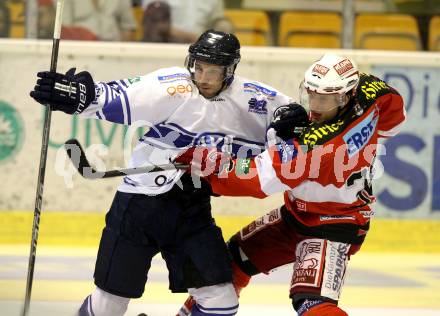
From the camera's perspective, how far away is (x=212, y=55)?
14.0 ft

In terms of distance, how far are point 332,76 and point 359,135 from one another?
0.24m

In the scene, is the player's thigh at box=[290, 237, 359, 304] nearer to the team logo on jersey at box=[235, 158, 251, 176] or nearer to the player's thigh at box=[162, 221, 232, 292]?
the player's thigh at box=[162, 221, 232, 292]

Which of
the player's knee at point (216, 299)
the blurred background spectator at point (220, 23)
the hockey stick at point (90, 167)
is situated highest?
the blurred background spectator at point (220, 23)

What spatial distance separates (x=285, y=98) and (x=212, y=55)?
16.1 inches

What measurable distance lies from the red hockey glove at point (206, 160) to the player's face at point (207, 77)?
226mm

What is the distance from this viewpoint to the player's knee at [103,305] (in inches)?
174

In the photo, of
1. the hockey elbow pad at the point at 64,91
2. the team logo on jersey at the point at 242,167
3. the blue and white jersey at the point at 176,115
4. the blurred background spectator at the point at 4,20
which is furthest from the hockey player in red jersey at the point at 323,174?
the blurred background spectator at the point at 4,20

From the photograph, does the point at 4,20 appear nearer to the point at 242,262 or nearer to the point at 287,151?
the point at 242,262

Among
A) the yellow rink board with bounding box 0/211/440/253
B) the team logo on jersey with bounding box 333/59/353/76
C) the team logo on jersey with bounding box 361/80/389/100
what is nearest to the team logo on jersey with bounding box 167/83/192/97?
the team logo on jersey with bounding box 333/59/353/76

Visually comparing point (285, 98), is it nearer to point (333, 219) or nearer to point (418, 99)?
point (333, 219)

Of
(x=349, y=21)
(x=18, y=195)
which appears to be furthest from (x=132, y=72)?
(x=349, y=21)

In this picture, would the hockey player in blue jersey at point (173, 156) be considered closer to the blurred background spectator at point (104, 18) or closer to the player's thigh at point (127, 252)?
the player's thigh at point (127, 252)

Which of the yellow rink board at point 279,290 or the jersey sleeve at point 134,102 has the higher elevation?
the jersey sleeve at point 134,102

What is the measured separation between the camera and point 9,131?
7.19 metres
